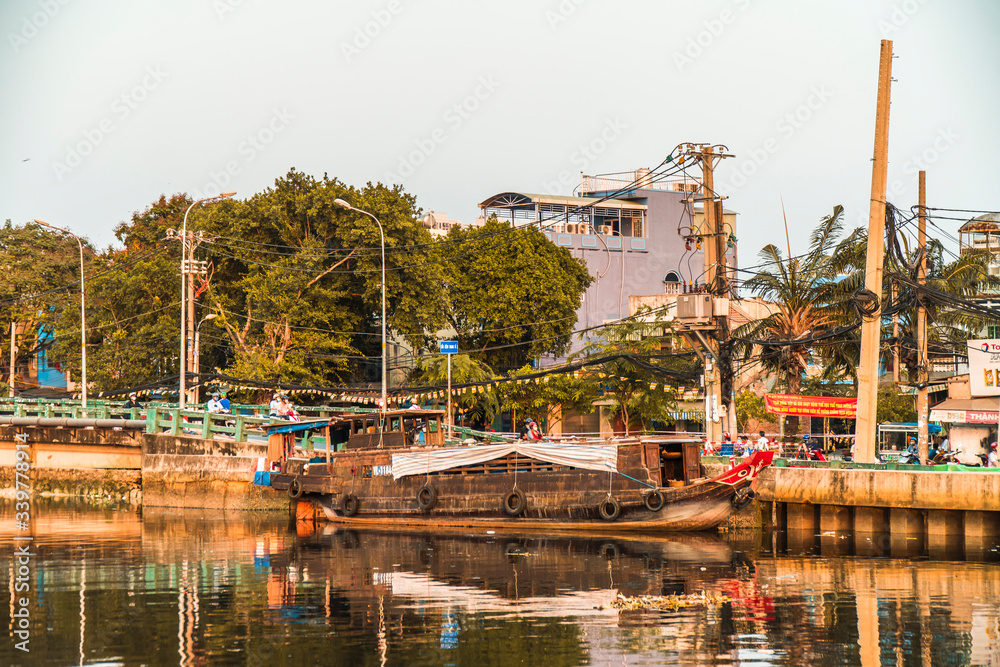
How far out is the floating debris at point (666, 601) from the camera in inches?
656

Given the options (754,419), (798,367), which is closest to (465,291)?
(754,419)

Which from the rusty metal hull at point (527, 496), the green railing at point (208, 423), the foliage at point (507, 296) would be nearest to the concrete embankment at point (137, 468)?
the green railing at point (208, 423)

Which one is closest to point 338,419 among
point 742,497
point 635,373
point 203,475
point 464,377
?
point 203,475

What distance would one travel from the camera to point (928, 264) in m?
34.2

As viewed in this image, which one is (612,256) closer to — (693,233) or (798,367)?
(798,367)

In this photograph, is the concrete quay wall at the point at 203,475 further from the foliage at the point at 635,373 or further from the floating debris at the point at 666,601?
the floating debris at the point at 666,601

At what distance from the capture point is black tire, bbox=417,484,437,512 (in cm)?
2914

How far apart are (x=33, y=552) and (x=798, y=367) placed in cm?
2311

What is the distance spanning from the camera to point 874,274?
25.4 metres

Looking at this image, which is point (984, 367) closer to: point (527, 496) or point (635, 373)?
point (635, 373)

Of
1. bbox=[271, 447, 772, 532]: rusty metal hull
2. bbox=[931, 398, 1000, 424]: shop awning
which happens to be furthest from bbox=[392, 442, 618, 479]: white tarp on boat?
bbox=[931, 398, 1000, 424]: shop awning

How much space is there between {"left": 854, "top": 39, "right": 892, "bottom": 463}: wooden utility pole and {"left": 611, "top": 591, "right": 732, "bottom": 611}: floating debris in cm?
962

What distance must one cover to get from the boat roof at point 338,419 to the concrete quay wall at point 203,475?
7.07 ft

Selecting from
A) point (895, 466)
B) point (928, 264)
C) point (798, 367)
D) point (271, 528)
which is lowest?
point (271, 528)
